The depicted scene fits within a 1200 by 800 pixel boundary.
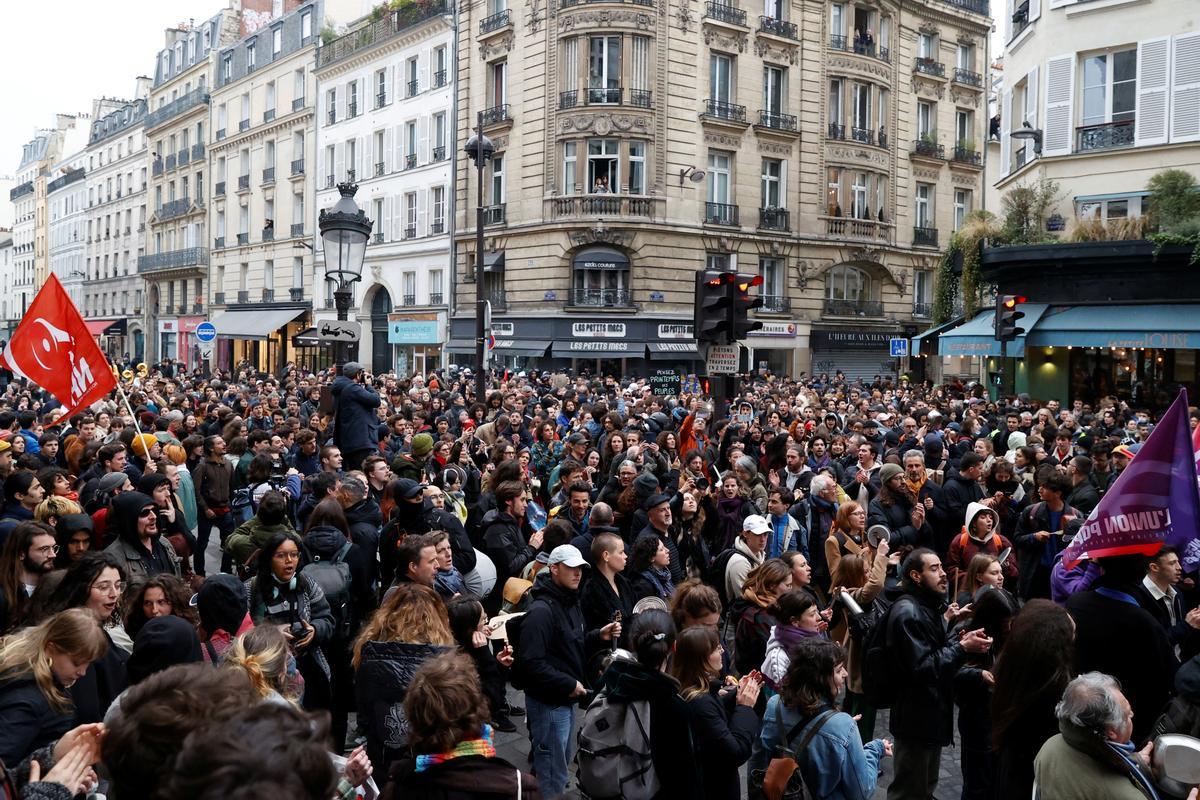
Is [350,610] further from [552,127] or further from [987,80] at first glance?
[987,80]

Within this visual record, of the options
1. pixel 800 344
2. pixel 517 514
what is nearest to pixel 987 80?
pixel 800 344

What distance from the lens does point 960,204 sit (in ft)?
133

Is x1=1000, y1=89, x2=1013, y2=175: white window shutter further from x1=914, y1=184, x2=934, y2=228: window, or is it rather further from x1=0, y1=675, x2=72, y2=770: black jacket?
x1=0, y1=675, x2=72, y2=770: black jacket

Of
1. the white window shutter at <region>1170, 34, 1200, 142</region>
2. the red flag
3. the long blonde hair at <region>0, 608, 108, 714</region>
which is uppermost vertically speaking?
the white window shutter at <region>1170, 34, 1200, 142</region>

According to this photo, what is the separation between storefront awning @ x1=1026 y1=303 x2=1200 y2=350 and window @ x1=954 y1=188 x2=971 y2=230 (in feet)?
63.7

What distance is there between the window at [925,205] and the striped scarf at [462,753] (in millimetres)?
38784

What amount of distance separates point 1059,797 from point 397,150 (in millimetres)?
37932

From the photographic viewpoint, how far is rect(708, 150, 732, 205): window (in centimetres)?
3319

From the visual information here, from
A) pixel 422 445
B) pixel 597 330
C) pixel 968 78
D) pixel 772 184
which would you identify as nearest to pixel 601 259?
pixel 597 330

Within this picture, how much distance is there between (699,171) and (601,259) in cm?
443

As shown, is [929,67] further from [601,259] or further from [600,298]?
[600,298]

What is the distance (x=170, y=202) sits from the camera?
5541 cm

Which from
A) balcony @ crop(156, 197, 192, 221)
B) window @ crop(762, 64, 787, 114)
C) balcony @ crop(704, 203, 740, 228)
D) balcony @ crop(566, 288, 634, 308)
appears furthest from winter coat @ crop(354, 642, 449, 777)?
balcony @ crop(156, 197, 192, 221)

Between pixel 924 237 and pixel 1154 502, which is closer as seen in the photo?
pixel 1154 502
